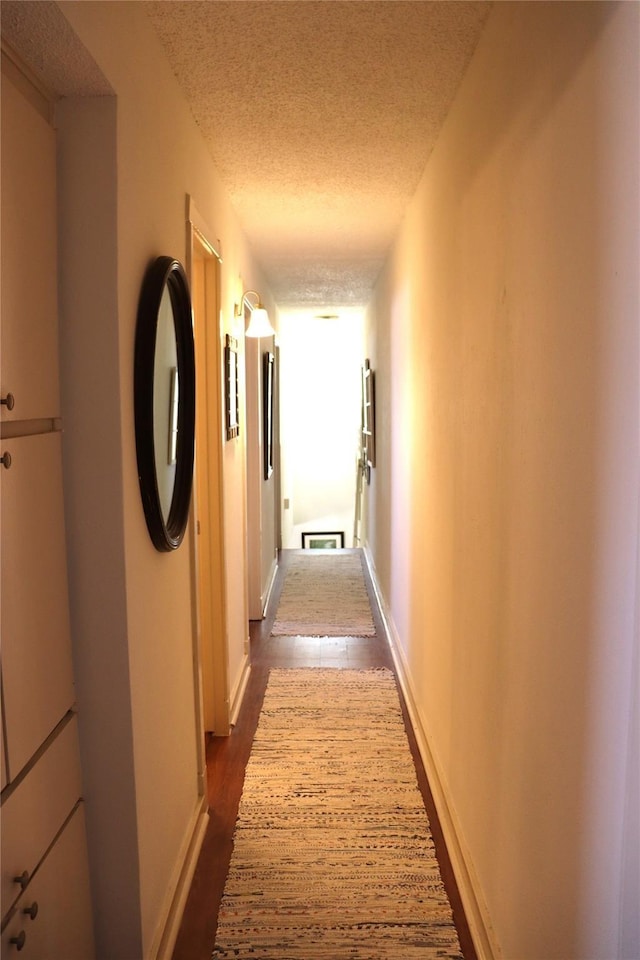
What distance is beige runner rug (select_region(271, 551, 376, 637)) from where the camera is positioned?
15.6 feet

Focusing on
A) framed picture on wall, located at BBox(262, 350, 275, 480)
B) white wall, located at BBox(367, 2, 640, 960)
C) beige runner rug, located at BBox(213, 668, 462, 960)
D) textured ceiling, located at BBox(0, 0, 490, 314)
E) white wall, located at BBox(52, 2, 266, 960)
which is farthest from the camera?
framed picture on wall, located at BBox(262, 350, 275, 480)

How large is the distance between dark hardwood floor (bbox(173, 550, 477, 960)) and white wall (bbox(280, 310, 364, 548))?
5207mm

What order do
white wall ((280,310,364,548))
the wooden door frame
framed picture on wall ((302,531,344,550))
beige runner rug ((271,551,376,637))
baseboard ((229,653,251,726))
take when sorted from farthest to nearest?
framed picture on wall ((302,531,344,550)) < white wall ((280,310,364,548)) < beige runner rug ((271,551,376,637)) < baseboard ((229,653,251,726)) < the wooden door frame

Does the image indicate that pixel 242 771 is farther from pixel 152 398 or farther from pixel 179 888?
pixel 152 398

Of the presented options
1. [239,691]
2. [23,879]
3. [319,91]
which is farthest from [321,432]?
[23,879]

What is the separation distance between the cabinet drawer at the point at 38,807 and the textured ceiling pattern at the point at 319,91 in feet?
5.50

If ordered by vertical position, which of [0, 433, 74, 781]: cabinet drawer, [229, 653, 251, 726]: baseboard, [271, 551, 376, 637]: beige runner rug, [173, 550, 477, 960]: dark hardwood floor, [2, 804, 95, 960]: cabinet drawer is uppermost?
[0, 433, 74, 781]: cabinet drawer

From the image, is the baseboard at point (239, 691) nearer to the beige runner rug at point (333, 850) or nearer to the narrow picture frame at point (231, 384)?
the beige runner rug at point (333, 850)

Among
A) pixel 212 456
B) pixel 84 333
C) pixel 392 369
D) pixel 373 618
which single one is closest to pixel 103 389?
pixel 84 333

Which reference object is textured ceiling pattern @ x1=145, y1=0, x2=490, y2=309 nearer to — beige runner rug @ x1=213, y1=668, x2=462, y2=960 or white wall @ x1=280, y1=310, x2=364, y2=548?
beige runner rug @ x1=213, y1=668, x2=462, y2=960

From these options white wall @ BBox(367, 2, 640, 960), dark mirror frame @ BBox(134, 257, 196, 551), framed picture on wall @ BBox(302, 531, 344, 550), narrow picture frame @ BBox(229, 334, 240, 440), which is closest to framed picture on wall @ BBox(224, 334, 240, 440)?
narrow picture frame @ BBox(229, 334, 240, 440)

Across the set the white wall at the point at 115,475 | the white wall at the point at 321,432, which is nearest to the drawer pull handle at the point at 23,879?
the white wall at the point at 115,475

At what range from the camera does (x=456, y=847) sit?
90.5 inches

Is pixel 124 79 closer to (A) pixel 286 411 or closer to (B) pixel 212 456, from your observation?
(B) pixel 212 456
